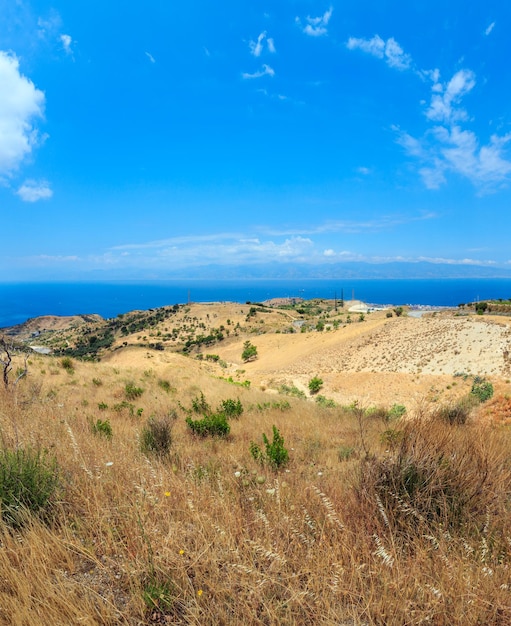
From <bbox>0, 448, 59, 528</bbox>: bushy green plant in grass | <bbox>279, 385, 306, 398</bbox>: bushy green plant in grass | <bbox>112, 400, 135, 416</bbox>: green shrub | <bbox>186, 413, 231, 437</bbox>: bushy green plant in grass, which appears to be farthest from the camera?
<bbox>279, 385, 306, 398</bbox>: bushy green plant in grass

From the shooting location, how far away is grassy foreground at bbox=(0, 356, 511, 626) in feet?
6.39

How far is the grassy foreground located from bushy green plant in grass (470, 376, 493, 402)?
1243 cm

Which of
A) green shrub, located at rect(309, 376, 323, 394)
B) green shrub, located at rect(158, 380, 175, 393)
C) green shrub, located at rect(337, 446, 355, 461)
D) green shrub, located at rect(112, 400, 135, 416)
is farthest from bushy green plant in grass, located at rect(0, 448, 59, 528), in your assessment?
green shrub, located at rect(309, 376, 323, 394)

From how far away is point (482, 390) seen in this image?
15.3 m

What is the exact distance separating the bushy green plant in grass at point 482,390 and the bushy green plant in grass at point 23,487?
16.0 metres

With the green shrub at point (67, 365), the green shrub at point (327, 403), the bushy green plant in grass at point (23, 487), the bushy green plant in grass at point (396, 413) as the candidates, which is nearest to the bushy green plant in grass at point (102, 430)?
the bushy green plant in grass at point (23, 487)

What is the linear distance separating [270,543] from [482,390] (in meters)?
16.7

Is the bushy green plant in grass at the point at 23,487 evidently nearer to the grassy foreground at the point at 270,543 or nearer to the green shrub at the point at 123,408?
the grassy foreground at the point at 270,543

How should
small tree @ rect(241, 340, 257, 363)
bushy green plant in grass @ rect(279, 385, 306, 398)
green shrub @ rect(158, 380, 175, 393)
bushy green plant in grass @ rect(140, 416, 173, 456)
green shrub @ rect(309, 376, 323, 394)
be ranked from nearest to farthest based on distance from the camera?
bushy green plant in grass @ rect(140, 416, 173, 456)
green shrub @ rect(158, 380, 175, 393)
bushy green plant in grass @ rect(279, 385, 306, 398)
green shrub @ rect(309, 376, 323, 394)
small tree @ rect(241, 340, 257, 363)

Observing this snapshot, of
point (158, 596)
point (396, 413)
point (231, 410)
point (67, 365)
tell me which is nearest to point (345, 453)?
point (158, 596)

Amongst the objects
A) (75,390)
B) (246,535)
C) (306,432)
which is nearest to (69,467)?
(246,535)

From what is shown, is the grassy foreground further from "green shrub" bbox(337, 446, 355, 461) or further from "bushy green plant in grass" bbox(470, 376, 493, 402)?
"bushy green plant in grass" bbox(470, 376, 493, 402)

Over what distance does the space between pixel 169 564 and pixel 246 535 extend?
1.88 feet

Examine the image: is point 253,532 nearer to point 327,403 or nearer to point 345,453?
point 345,453
